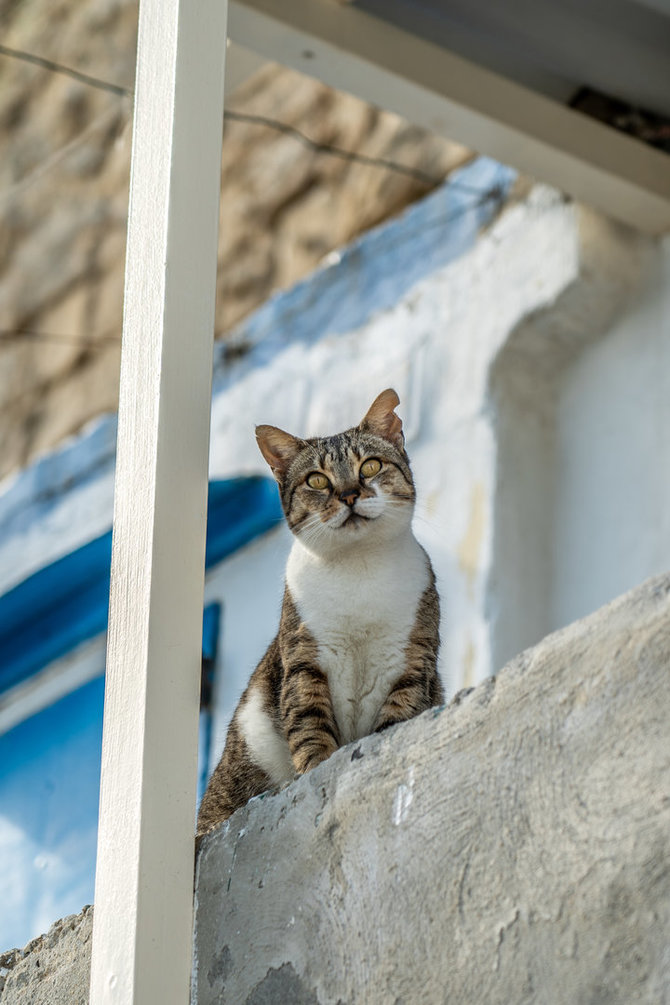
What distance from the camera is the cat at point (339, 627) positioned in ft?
8.32

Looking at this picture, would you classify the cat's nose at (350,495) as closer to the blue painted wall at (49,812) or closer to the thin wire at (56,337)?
the blue painted wall at (49,812)

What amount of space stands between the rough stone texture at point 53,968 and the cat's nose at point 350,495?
891 millimetres

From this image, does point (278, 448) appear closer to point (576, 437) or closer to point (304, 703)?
point (304, 703)

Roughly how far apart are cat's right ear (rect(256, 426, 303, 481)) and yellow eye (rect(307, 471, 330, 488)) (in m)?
0.13

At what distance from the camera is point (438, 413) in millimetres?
4926

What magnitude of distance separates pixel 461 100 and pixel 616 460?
53.3 inches

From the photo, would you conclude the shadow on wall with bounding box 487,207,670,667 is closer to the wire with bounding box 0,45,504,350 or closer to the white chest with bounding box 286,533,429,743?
the wire with bounding box 0,45,504,350

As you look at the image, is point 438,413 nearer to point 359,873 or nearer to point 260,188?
point 260,188

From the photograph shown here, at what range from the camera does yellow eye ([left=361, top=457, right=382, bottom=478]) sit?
107 inches

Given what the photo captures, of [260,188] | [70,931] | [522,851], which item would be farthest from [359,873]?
[260,188]

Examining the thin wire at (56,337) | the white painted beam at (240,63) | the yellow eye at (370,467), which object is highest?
the white painted beam at (240,63)

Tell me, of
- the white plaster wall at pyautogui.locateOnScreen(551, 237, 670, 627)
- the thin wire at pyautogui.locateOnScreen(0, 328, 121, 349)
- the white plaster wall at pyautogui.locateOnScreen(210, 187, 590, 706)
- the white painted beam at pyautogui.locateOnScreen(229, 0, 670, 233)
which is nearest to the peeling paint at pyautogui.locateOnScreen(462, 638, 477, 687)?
the white plaster wall at pyautogui.locateOnScreen(210, 187, 590, 706)

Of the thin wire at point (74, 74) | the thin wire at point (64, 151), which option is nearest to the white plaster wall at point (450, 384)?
the thin wire at point (74, 74)

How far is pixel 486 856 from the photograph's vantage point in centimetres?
179
